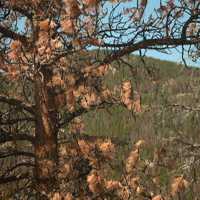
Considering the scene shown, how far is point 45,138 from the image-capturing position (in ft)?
24.5

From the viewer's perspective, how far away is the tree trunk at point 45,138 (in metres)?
7.13

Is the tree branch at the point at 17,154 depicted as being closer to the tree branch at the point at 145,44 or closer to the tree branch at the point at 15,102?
the tree branch at the point at 15,102

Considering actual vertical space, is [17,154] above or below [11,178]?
above

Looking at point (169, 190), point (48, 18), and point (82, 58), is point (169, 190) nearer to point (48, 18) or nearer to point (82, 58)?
point (82, 58)

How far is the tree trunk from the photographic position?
7.13 meters

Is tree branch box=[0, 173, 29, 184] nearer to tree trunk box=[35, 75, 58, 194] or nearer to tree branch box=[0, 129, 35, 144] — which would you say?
tree trunk box=[35, 75, 58, 194]

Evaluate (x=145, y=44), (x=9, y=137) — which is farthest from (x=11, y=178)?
(x=145, y=44)

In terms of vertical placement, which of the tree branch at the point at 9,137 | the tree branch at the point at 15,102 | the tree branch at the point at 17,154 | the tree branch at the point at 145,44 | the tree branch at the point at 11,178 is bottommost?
the tree branch at the point at 11,178

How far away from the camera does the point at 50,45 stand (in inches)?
241

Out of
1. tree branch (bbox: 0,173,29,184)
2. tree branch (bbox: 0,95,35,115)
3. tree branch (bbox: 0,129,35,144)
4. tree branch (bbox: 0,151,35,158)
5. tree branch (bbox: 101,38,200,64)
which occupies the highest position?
tree branch (bbox: 101,38,200,64)

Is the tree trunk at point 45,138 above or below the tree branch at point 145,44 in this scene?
below

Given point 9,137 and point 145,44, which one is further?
point 9,137

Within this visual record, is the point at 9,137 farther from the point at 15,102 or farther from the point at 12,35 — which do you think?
the point at 12,35

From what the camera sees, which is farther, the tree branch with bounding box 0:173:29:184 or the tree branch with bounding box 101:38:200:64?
the tree branch with bounding box 0:173:29:184
